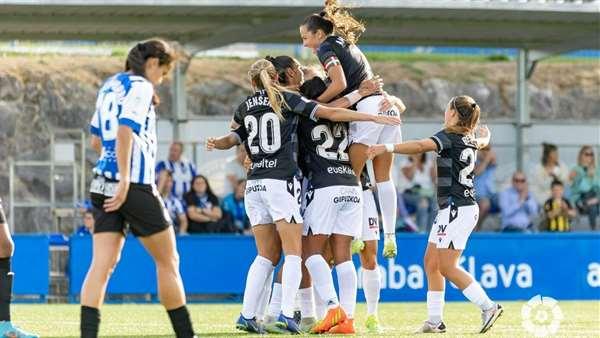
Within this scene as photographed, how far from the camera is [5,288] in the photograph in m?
10.6

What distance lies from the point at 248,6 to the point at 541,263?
5589mm

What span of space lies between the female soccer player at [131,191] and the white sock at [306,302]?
121 inches

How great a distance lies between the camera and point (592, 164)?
907 inches

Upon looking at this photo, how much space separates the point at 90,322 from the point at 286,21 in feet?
44.5

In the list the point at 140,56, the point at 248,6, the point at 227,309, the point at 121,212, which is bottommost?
the point at 227,309

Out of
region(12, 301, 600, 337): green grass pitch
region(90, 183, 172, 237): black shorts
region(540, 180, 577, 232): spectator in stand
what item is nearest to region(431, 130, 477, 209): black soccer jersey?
region(12, 301, 600, 337): green grass pitch

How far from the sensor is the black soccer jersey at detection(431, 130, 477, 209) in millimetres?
11992

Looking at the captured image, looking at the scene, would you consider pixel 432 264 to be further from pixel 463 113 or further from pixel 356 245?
pixel 463 113

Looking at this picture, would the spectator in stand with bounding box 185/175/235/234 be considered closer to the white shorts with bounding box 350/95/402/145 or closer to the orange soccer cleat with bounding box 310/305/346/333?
the white shorts with bounding box 350/95/402/145

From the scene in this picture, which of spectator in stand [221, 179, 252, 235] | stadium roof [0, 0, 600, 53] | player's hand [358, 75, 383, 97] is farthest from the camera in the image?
spectator in stand [221, 179, 252, 235]

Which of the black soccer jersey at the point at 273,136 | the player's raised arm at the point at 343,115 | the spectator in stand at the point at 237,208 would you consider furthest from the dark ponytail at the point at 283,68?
the spectator in stand at the point at 237,208

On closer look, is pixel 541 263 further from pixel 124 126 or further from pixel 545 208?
pixel 124 126

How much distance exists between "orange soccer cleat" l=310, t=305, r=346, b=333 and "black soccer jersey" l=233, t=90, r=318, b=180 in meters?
1.10

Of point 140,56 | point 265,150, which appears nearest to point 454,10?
point 265,150
